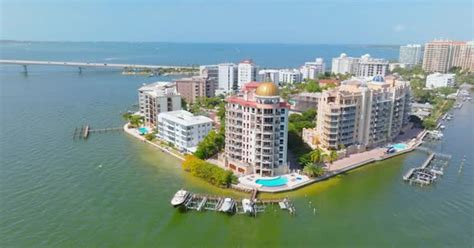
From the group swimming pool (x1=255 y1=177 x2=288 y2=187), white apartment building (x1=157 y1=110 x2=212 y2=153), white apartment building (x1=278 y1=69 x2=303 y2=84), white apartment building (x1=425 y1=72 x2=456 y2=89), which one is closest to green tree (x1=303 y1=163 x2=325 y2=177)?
swimming pool (x1=255 y1=177 x2=288 y2=187)

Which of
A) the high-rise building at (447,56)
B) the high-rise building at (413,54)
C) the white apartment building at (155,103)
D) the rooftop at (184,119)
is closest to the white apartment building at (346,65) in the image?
the high-rise building at (447,56)

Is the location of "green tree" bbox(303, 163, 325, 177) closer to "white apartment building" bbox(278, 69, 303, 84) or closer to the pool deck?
the pool deck

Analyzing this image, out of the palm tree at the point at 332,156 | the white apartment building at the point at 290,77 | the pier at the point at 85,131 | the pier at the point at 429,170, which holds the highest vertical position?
the white apartment building at the point at 290,77

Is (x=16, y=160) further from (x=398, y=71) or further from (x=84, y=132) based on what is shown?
(x=398, y=71)

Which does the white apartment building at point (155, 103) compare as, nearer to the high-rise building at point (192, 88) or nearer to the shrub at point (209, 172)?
the shrub at point (209, 172)

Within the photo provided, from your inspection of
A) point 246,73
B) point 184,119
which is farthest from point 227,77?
point 184,119

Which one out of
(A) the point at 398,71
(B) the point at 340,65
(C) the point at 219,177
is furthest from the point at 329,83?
(C) the point at 219,177
